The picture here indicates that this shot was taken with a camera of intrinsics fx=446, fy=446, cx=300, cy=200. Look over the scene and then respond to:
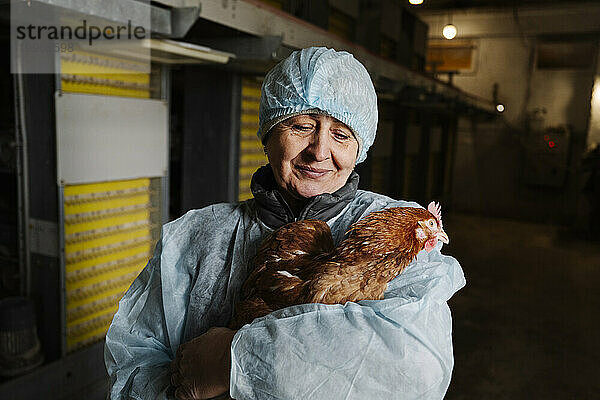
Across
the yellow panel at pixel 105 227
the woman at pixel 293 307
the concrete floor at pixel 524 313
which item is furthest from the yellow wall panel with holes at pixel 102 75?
the concrete floor at pixel 524 313

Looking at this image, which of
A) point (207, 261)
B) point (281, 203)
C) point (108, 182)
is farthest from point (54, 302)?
point (281, 203)

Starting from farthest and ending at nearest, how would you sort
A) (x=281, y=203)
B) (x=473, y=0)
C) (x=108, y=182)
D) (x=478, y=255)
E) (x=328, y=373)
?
1. (x=478, y=255)
2. (x=108, y=182)
3. (x=473, y=0)
4. (x=281, y=203)
5. (x=328, y=373)

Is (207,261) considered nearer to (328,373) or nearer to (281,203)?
(281,203)

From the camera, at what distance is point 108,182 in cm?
214

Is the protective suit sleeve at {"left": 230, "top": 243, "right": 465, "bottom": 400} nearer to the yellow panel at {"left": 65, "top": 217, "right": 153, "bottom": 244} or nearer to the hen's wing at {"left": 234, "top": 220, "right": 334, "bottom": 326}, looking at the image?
the hen's wing at {"left": 234, "top": 220, "right": 334, "bottom": 326}

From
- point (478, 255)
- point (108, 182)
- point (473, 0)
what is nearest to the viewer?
point (473, 0)

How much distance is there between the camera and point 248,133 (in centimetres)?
281

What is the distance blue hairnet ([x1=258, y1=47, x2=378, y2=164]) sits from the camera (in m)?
0.73

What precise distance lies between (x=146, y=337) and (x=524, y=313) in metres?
2.49

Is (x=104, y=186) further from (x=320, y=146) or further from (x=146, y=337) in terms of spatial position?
(x=320, y=146)

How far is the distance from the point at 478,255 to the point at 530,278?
15.0 inches

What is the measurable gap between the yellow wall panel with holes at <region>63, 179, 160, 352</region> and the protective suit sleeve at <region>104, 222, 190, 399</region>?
4.13 feet

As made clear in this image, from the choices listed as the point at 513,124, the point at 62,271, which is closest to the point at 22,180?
the point at 62,271

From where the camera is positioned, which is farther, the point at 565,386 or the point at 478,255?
the point at 478,255
